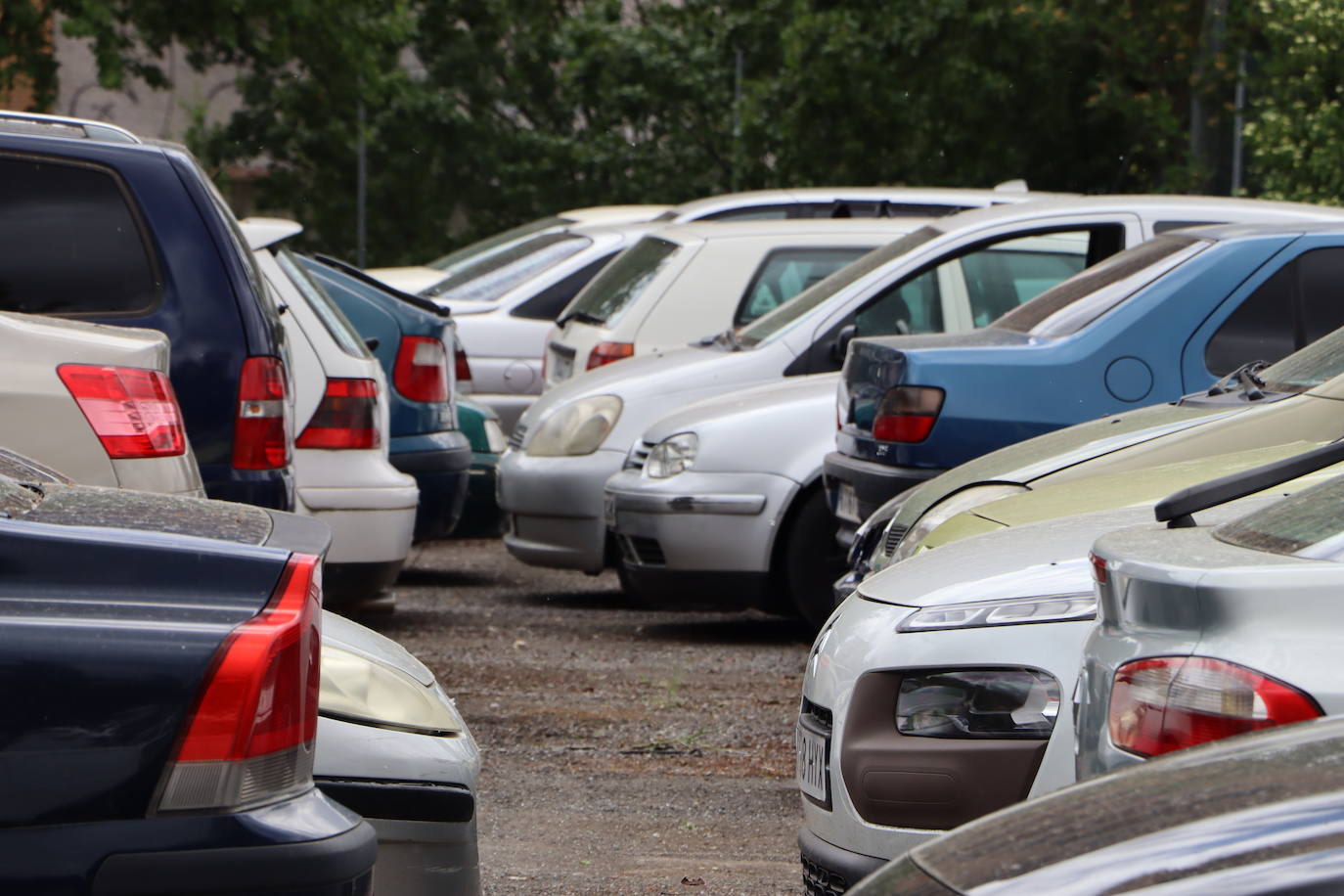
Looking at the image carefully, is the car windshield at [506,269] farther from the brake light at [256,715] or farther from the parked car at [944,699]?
the brake light at [256,715]

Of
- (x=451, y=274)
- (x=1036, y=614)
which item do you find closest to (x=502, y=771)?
(x=1036, y=614)

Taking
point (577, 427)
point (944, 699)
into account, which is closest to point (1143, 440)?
point (944, 699)

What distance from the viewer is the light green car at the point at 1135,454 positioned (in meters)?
4.96

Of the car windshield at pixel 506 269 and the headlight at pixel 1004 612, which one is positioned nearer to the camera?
the headlight at pixel 1004 612

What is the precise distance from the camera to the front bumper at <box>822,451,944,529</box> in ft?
22.3

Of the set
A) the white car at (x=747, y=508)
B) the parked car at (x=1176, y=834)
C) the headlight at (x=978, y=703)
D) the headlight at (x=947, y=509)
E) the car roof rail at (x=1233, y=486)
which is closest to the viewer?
the parked car at (x=1176, y=834)

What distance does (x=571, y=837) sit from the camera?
5.17 metres

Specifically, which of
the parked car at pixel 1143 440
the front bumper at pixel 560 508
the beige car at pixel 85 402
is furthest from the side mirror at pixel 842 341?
the beige car at pixel 85 402

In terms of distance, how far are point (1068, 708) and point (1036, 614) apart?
0.21 meters

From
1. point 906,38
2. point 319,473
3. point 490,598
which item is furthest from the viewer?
point 906,38

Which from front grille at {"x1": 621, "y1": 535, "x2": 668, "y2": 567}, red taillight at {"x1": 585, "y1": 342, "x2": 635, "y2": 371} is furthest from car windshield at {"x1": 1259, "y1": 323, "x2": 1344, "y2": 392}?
red taillight at {"x1": 585, "y1": 342, "x2": 635, "y2": 371}

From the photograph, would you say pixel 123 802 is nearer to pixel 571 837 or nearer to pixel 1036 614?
pixel 1036 614

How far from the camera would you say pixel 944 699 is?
403 cm

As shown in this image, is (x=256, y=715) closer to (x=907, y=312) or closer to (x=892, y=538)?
(x=892, y=538)
